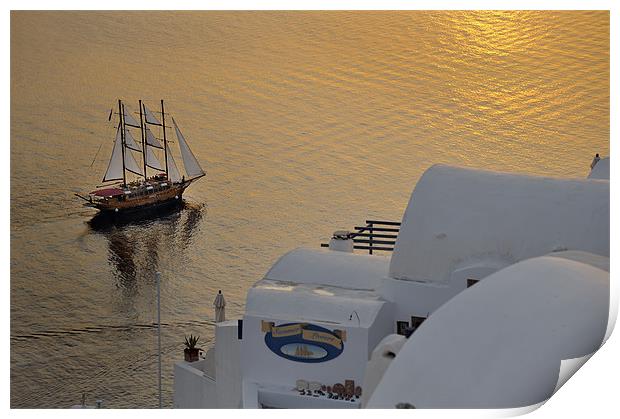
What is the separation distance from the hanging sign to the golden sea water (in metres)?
8.72

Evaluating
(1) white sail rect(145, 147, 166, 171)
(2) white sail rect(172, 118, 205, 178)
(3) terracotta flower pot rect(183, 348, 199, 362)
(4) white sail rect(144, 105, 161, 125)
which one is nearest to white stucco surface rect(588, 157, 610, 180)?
(3) terracotta flower pot rect(183, 348, 199, 362)

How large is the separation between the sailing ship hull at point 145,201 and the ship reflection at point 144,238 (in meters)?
0.15

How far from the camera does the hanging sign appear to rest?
13523 millimetres

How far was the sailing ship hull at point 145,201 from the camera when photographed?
100ft

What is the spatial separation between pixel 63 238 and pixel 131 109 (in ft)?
17.0

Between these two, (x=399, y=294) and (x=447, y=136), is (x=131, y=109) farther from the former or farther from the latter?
(x=399, y=294)

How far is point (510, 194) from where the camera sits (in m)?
14.1

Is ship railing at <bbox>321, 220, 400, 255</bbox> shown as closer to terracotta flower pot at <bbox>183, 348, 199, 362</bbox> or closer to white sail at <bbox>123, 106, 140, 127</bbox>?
terracotta flower pot at <bbox>183, 348, 199, 362</bbox>

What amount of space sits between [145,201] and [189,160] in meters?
1.68

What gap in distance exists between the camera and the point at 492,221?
13945 millimetres

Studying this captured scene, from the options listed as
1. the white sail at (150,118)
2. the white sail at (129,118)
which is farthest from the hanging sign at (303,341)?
the white sail at (129,118)

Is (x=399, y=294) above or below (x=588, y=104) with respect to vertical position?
below

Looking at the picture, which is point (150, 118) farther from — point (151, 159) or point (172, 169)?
point (172, 169)
